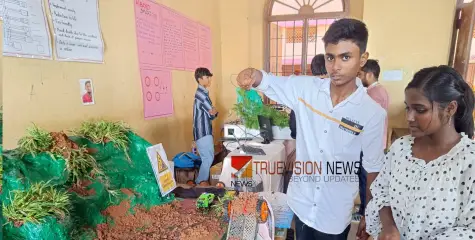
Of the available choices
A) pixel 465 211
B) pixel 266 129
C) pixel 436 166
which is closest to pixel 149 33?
pixel 266 129

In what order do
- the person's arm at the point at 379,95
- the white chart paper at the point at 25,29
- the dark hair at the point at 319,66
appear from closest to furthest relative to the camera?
1. the white chart paper at the point at 25,29
2. the dark hair at the point at 319,66
3. the person's arm at the point at 379,95

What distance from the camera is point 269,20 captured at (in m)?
5.01

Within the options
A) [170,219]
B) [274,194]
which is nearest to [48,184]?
[170,219]

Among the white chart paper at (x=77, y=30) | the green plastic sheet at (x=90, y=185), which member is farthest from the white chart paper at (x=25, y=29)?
the green plastic sheet at (x=90, y=185)

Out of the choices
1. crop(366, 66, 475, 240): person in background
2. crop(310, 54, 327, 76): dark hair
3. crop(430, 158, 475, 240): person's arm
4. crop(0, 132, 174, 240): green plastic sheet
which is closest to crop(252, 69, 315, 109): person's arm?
crop(366, 66, 475, 240): person in background

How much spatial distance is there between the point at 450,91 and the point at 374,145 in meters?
0.36

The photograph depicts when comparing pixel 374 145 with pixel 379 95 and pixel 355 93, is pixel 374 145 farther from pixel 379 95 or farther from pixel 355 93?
pixel 379 95

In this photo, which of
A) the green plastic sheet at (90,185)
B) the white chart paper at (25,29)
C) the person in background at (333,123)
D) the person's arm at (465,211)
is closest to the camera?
the person's arm at (465,211)

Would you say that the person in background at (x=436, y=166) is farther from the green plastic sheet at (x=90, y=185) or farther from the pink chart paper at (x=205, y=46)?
the pink chart paper at (x=205, y=46)

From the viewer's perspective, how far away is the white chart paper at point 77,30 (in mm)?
1939

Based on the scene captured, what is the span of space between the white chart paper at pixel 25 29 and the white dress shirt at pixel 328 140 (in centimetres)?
151

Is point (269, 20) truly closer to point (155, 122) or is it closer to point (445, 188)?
point (155, 122)

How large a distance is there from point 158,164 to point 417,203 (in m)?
1.23

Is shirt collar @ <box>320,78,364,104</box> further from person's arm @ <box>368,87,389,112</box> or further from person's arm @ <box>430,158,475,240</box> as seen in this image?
person's arm @ <box>368,87,389,112</box>
